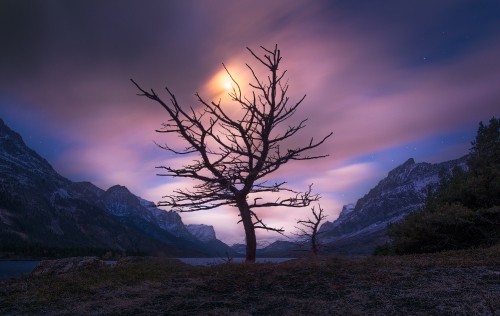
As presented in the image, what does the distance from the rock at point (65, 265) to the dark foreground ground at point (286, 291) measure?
460 cm

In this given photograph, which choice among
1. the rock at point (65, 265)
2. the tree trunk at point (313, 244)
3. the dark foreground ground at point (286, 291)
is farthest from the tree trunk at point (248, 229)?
the tree trunk at point (313, 244)

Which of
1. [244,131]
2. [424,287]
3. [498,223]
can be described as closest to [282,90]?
[244,131]

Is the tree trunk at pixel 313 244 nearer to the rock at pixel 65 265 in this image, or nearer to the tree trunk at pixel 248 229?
the tree trunk at pixel 248 229

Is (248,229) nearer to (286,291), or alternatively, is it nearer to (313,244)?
(286,291)

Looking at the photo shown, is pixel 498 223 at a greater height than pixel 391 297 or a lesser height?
greater

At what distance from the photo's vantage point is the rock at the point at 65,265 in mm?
17094

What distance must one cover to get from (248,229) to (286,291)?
6.86 m

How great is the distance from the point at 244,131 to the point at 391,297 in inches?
347

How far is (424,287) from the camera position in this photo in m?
8.89

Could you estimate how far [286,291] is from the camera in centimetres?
930

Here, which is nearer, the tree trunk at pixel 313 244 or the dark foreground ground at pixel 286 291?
the dark foreground ground at pixel 286 291

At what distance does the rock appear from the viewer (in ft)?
56.1

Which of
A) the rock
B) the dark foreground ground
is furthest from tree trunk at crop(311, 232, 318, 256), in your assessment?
the rock

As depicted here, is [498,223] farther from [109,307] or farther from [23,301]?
[23,301]
